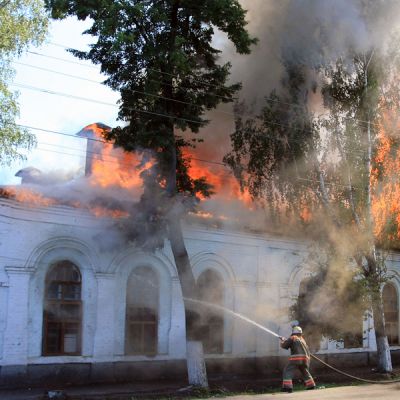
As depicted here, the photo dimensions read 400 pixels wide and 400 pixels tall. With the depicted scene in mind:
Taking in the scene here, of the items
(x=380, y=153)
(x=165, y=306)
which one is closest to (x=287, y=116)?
(x=380, y=153)

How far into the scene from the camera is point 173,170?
48.9 ft

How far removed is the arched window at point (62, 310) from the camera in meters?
15.5

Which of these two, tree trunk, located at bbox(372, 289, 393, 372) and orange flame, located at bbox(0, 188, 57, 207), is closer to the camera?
orange flame, located at bbox(0, 188, 57, 207)

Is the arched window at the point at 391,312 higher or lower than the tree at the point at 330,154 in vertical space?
lower

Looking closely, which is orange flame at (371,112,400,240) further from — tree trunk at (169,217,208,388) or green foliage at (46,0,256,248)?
tree trunk at (169,217,208,388)

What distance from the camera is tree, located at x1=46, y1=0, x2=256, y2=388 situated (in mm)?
14406

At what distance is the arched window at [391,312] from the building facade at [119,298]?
4.60 metres

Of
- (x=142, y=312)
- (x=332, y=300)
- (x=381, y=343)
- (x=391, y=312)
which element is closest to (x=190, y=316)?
(x=142, y=312)

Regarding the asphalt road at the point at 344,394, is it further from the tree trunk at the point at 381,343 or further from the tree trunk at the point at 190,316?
the tree trunk at the point at 381,343

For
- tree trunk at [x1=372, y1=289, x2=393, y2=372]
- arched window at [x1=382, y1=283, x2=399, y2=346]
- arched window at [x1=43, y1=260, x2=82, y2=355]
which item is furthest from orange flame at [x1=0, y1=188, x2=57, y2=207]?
arched window at [x1=382, y1=283, x2=399, y2=346]

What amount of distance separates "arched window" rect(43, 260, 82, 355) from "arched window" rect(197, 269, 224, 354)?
4408 mm

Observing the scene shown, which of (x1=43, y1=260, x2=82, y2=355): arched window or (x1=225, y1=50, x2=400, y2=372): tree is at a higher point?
(x1=225, y1=50, x2=400, y2=372): tree

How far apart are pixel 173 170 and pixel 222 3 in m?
4.58

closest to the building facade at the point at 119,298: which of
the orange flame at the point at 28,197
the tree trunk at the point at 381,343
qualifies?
the orange flame at the point at 28,197
